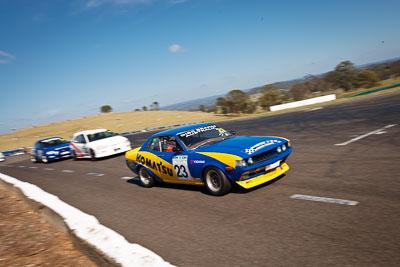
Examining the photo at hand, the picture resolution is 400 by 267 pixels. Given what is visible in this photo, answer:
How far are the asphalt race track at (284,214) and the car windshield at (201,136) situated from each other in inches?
42.1

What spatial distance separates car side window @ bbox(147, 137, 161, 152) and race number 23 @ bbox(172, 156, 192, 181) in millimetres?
849

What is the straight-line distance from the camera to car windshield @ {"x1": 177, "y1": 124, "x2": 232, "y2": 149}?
6847mm

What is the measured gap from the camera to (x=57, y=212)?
4.82 m

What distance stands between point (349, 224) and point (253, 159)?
2167mm

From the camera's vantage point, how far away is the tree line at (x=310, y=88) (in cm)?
5834

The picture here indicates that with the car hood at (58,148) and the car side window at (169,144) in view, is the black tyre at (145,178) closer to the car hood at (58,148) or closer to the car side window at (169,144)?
the car side window at (169,144)

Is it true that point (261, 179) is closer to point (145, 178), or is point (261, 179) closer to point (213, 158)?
point (213, 158)

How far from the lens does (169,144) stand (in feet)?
23.6

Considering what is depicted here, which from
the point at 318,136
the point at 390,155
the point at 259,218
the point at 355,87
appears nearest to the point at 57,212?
the point at 259,218

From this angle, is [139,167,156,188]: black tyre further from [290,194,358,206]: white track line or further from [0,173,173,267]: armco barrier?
[290,194,358,206]: white track line

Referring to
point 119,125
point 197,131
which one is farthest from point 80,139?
point 119,125

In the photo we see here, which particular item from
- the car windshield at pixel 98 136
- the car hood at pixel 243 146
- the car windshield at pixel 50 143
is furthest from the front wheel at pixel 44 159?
the car hood at pixel 243 146

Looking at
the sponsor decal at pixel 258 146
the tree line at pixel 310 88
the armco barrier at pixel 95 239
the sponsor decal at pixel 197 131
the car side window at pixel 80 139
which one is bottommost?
the armco barrier at pixel 95 239

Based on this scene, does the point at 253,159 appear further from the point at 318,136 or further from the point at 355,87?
the point at 355,87
